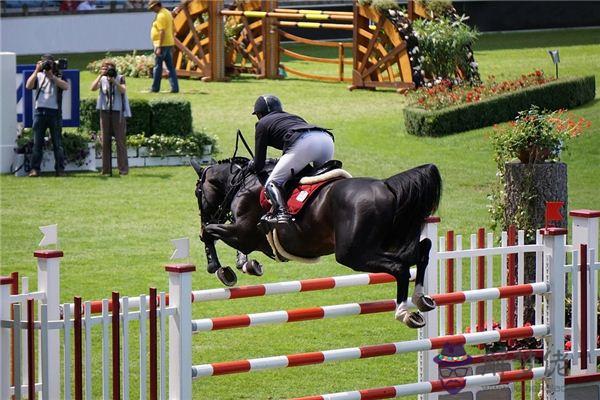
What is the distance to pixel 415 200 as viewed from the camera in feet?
28.7

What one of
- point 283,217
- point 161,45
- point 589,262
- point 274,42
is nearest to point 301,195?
point 283,217

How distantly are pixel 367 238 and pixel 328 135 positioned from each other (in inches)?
49.5

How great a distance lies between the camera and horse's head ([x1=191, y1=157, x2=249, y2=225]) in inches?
393

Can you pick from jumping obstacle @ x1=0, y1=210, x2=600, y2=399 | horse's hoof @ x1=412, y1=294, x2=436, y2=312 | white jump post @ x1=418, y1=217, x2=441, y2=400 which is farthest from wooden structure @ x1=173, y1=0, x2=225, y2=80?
horse's hoof @ x1=412, y1=294, x2=436, y2=312

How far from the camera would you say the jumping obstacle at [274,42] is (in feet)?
88.4

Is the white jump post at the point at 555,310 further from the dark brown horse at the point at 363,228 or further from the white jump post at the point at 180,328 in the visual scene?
the white jump post at the point at 180,328

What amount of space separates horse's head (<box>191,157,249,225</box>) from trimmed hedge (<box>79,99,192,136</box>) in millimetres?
11865

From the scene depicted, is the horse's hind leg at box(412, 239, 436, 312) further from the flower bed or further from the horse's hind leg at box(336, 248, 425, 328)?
the flower bed

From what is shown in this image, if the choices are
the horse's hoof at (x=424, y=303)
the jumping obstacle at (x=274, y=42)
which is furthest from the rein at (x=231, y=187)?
the jumping obstacle at (x=274, y=42)

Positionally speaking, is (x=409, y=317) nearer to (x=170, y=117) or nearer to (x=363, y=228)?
(x=363, y=228)

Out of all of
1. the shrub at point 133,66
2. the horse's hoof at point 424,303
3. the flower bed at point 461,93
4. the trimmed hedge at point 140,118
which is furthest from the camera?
the shrub at point 133,66

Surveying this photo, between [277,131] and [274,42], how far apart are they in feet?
65.6

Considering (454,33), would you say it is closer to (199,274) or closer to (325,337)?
(199,274)

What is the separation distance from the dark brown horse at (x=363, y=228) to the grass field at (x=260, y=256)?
1856 millimetres
